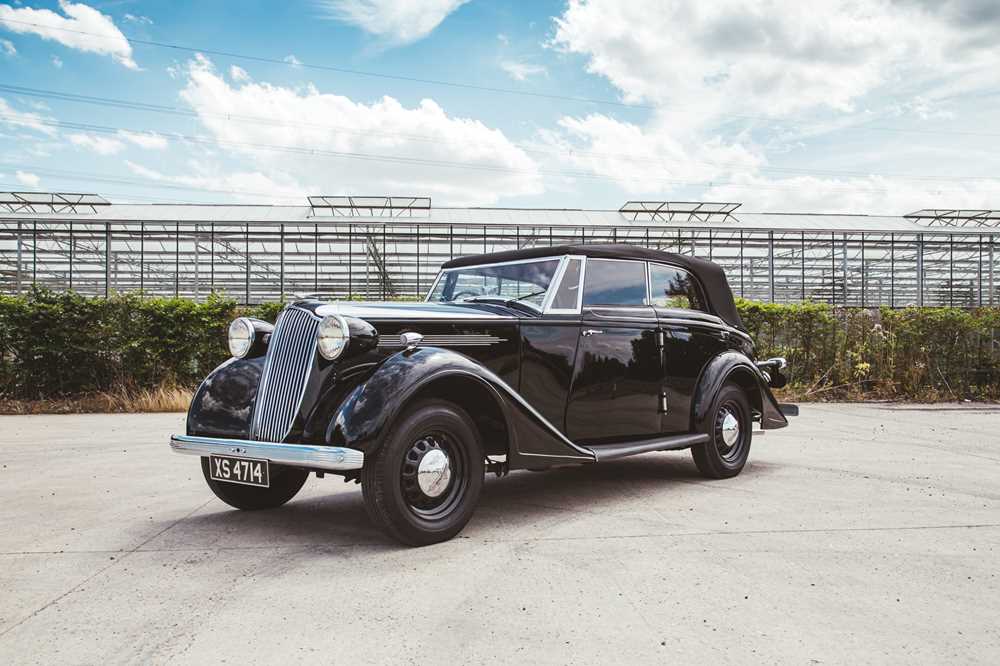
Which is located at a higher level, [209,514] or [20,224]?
[20,224]

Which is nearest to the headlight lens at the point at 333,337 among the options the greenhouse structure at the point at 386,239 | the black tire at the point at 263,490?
the black tire at the point at 263,490

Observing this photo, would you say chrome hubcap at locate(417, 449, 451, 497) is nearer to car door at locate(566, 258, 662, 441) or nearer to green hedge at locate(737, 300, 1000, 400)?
car door at locate(566, 258, 662, 441)

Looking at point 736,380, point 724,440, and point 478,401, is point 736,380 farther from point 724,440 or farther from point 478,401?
point 478,401

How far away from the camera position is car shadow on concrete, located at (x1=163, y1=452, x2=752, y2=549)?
4203 mm

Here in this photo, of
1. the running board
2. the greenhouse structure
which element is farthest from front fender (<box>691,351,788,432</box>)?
the greenhouse structure

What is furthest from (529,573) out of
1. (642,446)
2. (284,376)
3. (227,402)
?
(227,402)

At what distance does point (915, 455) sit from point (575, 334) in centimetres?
430

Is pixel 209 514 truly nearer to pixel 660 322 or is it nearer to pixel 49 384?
pixel 660 322

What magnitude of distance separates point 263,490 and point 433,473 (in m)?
1.55

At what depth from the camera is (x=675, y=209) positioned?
1195 inches

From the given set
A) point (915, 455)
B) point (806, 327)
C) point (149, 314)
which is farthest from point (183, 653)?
point (806, 327)

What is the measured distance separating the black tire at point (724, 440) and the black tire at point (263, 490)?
10.1 ft

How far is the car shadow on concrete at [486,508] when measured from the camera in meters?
4.20

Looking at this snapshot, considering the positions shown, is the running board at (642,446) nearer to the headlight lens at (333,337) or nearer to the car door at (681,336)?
the car door at (681,336)
